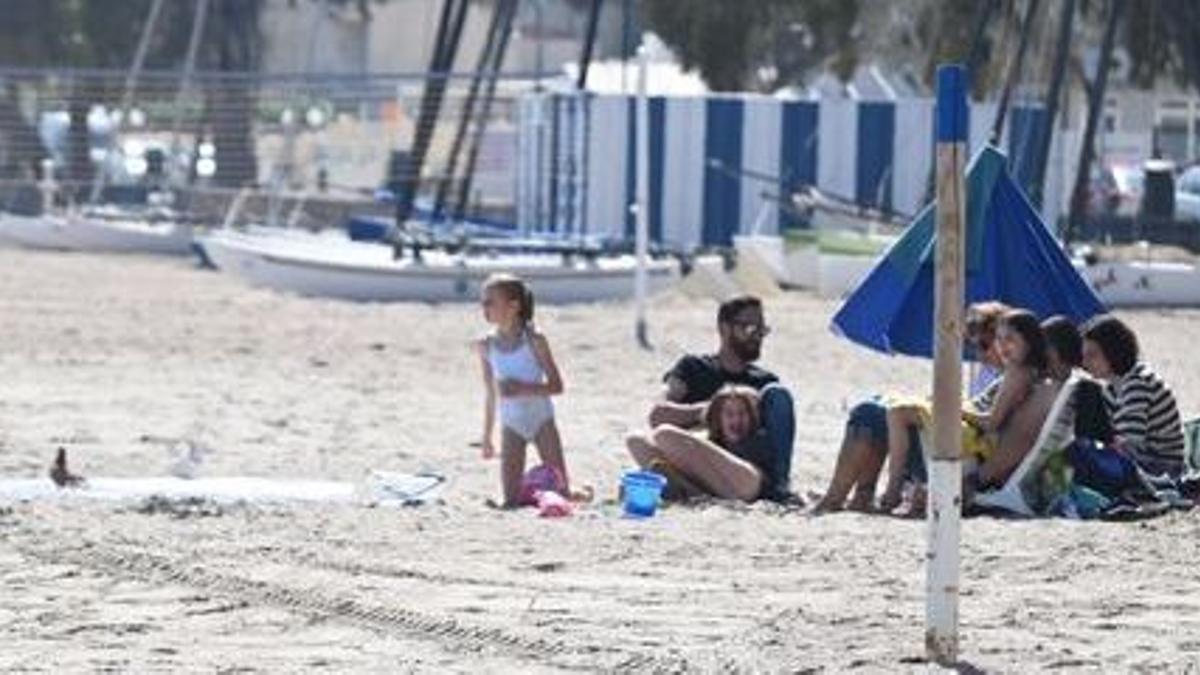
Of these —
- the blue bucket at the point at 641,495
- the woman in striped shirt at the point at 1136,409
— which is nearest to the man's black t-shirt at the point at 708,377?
the blue bucket at the point at 641,495

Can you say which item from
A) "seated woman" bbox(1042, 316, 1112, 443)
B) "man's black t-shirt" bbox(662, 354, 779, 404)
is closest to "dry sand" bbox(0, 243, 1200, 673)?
"seated woman" bbox(1042, 316, 1112, 443)

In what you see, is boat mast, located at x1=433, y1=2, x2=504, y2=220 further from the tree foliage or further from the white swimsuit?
the white swimsuit

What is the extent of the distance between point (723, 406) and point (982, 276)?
6.19 ft

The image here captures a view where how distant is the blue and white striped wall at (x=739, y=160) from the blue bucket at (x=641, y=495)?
69.6ft

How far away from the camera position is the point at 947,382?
9.80 m

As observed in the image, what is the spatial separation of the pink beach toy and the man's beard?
3.08 feet

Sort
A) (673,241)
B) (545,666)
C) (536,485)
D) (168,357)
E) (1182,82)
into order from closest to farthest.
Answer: (545,666), (536,485), (168,357), (673,241), (1182,82)

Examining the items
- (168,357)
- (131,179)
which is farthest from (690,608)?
(131,179)

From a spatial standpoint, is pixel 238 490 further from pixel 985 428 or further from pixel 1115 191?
pixel 1115 191

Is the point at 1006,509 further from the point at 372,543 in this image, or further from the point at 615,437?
the point at 615,437

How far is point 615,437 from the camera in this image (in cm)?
1867

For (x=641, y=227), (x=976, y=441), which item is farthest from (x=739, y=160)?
(x=976, y=441)

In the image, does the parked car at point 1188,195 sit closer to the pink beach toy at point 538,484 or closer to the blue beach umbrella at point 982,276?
the blue beach umbrella at point 982,276

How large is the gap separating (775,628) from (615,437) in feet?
27.6
